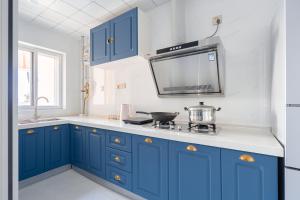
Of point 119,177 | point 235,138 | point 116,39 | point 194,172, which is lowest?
point 119,177

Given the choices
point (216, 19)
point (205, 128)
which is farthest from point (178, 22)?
point (205, 128)

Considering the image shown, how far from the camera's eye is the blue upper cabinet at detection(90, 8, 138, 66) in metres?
2.08

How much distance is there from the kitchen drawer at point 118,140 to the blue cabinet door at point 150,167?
94mm

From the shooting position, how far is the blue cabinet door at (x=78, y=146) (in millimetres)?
2285

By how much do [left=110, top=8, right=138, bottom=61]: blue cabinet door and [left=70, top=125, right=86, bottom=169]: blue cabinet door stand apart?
1219 millimetres

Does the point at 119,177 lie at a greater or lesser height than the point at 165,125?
lesser

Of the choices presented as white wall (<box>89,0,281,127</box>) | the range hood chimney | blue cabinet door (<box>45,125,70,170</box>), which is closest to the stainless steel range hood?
white wall (<box>89,0,281,127</box>)

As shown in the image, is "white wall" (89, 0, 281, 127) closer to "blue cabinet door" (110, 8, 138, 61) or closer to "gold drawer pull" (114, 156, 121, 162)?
"blue cabinet door" (110, 8, 138, 61)

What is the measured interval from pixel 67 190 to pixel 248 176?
2034 mm

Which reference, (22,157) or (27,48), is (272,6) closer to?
(22,157)

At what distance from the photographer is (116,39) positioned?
7.43 feet

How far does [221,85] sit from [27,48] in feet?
10.3

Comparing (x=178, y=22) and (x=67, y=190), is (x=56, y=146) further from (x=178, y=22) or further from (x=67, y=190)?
(x=178, y=22)
